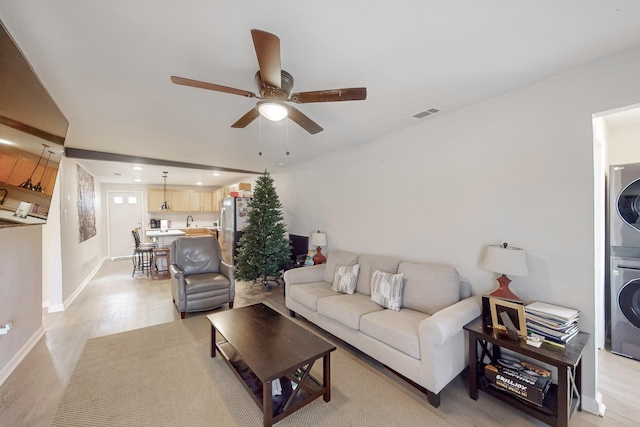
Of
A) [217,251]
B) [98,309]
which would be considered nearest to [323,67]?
[217,251]

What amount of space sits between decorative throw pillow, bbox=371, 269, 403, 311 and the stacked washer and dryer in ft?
6.92

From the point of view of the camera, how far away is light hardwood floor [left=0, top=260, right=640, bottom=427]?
5.98ft

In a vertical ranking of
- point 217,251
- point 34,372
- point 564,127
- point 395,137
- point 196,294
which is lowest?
point 34,372

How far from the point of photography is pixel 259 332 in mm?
2240

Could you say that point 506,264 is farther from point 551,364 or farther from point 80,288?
point 80,288

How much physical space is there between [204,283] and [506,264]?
351 cm

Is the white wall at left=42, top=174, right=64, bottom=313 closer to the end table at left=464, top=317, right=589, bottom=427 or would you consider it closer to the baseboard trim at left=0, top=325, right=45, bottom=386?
the baseboard trim at left=0, top=325, right=45, bottom=386

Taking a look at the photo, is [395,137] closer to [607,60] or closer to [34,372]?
[607,60]

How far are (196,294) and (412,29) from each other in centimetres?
373

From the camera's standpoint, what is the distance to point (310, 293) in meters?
3.21

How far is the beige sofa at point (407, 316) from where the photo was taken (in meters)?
1.94

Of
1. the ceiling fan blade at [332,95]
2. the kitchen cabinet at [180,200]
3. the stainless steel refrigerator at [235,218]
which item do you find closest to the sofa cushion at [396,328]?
the ceiling fan blade at [332,95]

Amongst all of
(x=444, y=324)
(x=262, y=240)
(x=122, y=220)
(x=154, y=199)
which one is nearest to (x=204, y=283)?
(x=262, y=240)

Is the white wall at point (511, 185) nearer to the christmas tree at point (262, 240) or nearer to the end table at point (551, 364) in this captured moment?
the end table at point (551, 364)
